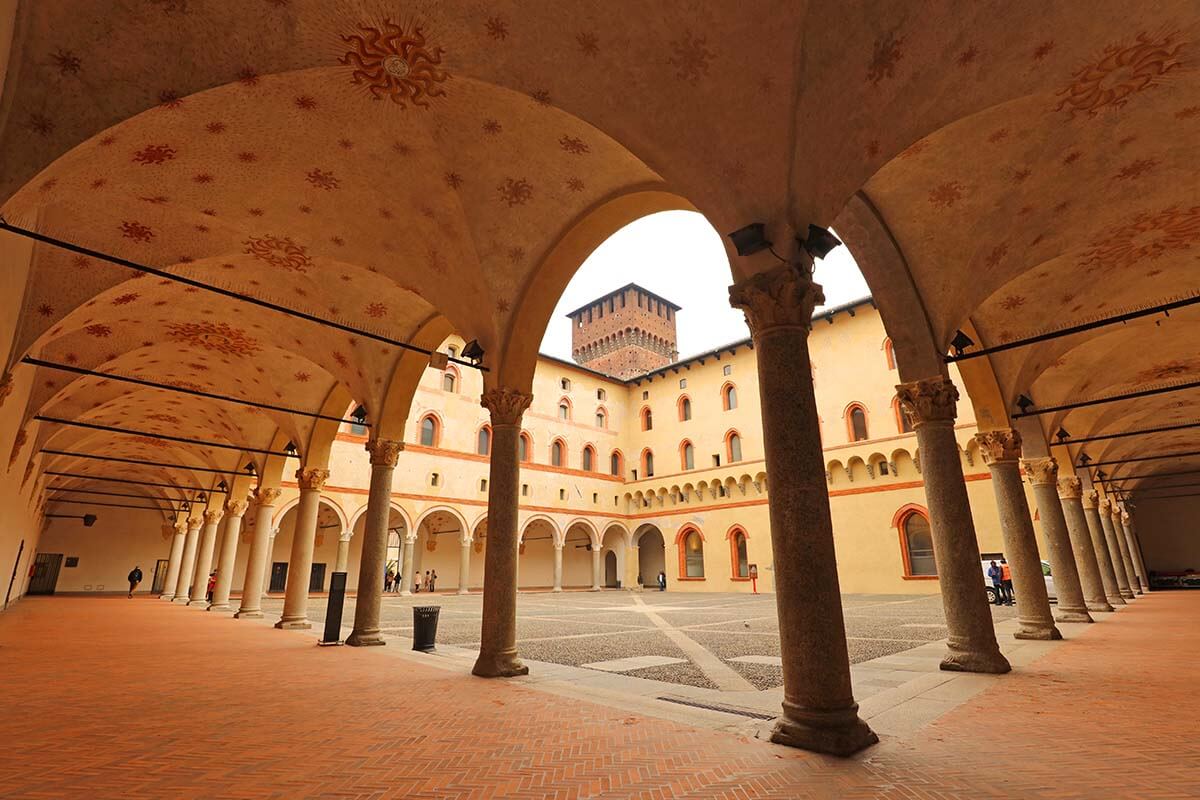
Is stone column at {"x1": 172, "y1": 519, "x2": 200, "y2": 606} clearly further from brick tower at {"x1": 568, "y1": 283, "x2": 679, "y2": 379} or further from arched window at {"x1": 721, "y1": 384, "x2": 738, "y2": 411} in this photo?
brick tower at {"x1": 568, "y1": 283, "x2": 679, "y2": 379}

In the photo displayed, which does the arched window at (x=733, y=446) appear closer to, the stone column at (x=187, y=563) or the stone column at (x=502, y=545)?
the stone column at (x=502, y=545)

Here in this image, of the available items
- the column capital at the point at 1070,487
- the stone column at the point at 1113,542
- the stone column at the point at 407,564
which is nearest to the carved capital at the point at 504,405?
the column capital at the point at 1070,487

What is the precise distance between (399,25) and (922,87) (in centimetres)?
471

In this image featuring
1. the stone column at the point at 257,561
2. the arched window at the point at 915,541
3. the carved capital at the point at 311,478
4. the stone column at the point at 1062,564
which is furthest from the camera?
the arched window at the point at 915,541

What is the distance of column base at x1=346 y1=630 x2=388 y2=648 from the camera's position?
981 cm

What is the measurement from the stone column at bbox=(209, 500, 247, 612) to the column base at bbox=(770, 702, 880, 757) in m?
19.6

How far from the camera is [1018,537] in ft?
29.8

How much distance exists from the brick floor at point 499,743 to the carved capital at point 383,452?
401 cm

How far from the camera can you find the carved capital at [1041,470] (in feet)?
41.5

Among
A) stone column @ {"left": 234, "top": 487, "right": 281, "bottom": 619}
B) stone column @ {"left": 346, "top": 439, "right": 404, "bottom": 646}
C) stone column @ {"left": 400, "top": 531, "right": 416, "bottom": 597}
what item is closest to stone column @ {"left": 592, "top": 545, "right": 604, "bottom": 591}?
stone column @ {"left": 400, "top": 531, "right": 416, "bottom": 597}

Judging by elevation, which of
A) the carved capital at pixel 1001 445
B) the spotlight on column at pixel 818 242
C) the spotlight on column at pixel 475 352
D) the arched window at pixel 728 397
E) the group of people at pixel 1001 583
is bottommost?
the group of people at pixel 1001 583

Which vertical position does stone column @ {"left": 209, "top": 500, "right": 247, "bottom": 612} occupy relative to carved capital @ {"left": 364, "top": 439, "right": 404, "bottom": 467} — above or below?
below

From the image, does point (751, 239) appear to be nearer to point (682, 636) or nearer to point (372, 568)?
point (372, 568)

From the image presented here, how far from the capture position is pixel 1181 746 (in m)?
3.99
